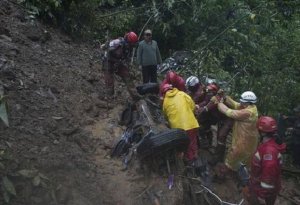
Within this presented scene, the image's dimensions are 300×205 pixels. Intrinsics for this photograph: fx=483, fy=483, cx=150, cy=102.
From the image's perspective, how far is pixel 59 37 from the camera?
1245 cm

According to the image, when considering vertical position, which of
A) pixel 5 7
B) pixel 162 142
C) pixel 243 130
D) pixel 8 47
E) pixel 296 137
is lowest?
pixel 296 137

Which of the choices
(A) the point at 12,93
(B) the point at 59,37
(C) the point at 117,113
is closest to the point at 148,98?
(C) the point at 117,113

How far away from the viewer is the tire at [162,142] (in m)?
6.72

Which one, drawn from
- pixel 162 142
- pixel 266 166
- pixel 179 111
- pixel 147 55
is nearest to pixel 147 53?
pixel 147 55

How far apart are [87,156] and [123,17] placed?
736 centimetres

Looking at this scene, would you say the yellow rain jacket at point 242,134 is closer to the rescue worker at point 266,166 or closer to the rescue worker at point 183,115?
the rescue worker at point 183,115

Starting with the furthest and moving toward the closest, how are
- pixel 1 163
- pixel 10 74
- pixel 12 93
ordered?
1. pixel 10 74
2. pixel 12 93
3. pixel 1 163

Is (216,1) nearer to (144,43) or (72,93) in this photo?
(144,43)

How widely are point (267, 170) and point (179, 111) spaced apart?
170 cm

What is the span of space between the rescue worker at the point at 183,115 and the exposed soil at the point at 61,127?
82cm

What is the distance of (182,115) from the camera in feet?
24.0

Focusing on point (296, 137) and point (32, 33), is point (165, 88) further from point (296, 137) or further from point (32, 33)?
point (32, 33)

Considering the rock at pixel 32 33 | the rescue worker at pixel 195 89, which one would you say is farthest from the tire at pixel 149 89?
the rock at pixel 32 33

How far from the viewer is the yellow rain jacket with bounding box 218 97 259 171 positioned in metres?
7.39
